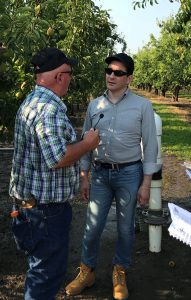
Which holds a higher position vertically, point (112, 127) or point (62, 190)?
point (112, 127)

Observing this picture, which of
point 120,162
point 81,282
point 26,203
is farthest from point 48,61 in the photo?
point 81,282

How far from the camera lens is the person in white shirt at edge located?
3.38 metres

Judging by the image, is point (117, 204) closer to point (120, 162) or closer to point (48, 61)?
point (120, 162)

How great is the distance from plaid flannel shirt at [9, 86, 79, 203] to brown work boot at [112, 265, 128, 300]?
129 cm

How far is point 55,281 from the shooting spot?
8.68ft

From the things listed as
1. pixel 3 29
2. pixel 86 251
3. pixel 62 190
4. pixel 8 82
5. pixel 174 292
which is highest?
pixel 3 29

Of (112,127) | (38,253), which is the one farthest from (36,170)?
(112,127)

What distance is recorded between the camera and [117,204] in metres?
3.57

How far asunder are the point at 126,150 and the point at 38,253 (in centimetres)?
121

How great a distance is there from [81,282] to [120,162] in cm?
108

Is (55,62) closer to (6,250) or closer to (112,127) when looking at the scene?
(112,127)

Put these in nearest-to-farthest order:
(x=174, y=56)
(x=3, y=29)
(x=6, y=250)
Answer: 1. (x=3, y=29)
2. (x=6, y=250)
3. (x=174, y=56)

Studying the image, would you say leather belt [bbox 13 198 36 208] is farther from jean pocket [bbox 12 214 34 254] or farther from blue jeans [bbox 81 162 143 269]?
blue jeans [bbox 81 162 143 269]

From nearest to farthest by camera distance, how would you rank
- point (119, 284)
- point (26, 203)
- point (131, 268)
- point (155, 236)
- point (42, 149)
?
1. point (42, 149)
2. point (26, 203)
3. point (119, 284)
4. point (131, 268)
5. point (155, 236)
